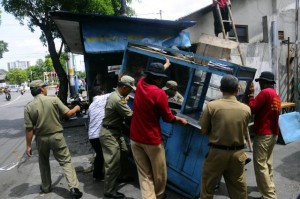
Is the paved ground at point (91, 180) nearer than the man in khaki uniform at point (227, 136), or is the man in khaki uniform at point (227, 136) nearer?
the man in khaki uniform at point (227, 136)

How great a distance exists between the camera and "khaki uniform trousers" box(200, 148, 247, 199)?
344cm

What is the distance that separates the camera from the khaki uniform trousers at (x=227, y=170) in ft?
11.3

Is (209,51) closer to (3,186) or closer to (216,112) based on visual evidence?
(216,112)

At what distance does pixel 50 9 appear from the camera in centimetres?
1177

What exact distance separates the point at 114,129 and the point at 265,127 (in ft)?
7.29

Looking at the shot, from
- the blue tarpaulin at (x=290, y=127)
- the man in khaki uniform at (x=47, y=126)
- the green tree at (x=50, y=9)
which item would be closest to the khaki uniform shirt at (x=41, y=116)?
the man in khaki uniform at (x=47, y=126)

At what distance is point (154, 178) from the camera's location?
3990 millimetres

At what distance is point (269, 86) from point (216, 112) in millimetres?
1350

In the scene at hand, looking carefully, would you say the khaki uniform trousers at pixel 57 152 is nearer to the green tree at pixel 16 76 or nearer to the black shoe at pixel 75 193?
the black shoe at pixel 75 193

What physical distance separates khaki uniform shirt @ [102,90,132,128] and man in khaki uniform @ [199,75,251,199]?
1429 mm

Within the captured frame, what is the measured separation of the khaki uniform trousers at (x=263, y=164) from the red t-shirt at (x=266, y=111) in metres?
0.10

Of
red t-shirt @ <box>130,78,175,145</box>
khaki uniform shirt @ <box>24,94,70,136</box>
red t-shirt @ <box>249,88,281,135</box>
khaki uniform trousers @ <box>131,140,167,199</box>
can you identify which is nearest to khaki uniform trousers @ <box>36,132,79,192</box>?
khaki uniform shirt @ <box>24,94,70,136</box>

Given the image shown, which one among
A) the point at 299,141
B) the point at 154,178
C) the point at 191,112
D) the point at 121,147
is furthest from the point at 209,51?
the point at 299,141

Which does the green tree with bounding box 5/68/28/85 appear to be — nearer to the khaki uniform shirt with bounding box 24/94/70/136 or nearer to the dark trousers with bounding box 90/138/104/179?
the dark trousers with bounding box 90/138/104/179
